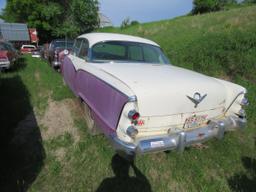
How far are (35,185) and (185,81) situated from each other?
2.45m

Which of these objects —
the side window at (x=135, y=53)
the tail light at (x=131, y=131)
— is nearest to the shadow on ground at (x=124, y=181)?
the tail light at (x=131, y=131)

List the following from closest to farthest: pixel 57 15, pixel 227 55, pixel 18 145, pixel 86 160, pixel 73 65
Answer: pixel 86 160
pixel 18 145
pixel 73 65
pixel 227 55
pixel 57 15

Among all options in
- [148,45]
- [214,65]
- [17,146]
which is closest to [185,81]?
[148,45]

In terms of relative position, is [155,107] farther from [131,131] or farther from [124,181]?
[124,181]

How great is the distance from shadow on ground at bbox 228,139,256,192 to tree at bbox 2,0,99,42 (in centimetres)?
2975

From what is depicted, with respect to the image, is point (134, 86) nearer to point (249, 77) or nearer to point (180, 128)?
point (180, 128)

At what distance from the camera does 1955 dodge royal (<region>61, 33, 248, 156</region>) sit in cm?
245

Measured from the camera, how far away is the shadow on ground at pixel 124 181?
271 cm

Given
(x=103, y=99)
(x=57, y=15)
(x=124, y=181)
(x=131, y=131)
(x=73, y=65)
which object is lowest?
(x=124, y=181)

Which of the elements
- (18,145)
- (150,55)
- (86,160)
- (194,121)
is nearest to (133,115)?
(194,121)

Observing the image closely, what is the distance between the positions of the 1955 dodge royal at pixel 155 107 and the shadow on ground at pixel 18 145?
41.7 inches

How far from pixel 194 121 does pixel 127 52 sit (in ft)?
6.51

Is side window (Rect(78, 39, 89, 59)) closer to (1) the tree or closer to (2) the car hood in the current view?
A: (2) the car hood

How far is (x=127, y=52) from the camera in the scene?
4.11 metres
